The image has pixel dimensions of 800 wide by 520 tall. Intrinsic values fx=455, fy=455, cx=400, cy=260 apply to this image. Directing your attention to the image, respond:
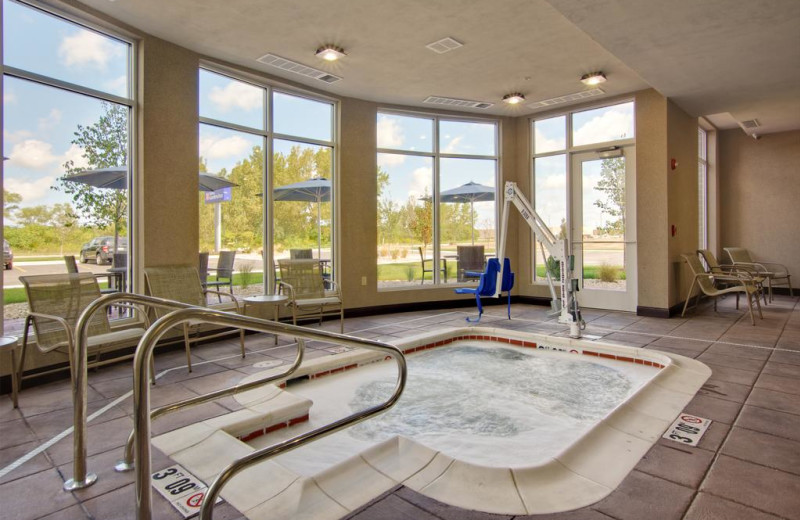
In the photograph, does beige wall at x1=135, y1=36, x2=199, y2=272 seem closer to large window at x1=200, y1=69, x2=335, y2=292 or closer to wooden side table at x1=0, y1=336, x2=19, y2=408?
large window at x1=200, y1=69, x2=335, y2=292

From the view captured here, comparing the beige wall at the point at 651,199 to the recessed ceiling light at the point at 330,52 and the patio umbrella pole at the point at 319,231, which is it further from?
the patio umbrella pole at the point at 319,231

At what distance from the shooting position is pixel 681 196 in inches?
262

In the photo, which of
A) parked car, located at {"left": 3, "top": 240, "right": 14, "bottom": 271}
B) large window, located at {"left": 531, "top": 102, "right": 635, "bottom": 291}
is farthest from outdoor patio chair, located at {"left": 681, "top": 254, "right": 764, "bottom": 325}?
parked car, located at {"left": 3, "top": 240, "right": 14, "bottom": 271}

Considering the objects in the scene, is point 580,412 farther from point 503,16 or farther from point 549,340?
point 503,16

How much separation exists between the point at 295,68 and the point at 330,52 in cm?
73

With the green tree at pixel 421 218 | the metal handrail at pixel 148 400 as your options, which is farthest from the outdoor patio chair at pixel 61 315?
the green tree at pixel 421 218

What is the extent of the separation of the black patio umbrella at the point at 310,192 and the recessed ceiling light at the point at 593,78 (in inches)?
142

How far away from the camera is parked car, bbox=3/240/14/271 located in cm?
357

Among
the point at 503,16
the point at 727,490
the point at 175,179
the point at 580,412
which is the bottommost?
the point at 580,412

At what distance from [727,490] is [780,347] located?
3408 mm

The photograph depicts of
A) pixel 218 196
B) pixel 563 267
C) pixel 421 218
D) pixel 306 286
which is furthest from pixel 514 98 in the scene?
pixel 218 196

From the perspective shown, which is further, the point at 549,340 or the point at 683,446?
the point at 549,340

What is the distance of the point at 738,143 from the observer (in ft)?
29.2

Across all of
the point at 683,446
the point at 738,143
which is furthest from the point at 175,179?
the point at 738,143
